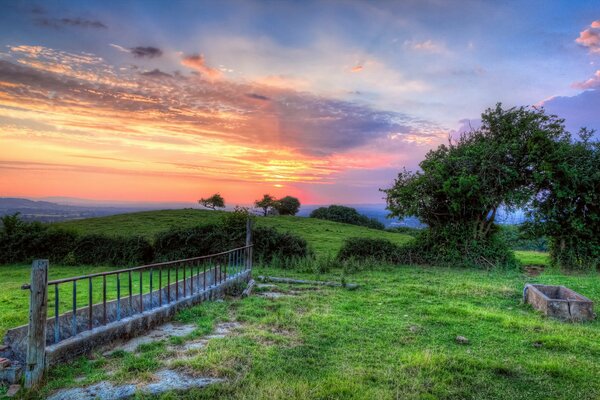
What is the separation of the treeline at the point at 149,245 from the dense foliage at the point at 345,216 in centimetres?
3018

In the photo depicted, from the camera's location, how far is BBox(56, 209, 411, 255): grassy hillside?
2704 cm

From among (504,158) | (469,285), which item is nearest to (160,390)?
(469,285)

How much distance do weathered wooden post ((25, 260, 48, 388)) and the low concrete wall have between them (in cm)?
21

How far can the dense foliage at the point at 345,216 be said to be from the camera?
49.5 m

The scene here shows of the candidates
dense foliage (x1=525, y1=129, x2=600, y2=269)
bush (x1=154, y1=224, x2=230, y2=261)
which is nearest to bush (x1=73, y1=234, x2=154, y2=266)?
bush (x1=154, y1=224, x2=230, y2=261)

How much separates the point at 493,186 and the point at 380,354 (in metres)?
15.7

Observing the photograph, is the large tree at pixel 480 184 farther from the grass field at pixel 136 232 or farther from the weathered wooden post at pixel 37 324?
the weathered wooden post at pixel 37 324

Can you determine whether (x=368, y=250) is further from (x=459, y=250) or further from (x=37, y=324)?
(x=37, y=324)

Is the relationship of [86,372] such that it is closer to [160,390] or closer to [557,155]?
[160,390]

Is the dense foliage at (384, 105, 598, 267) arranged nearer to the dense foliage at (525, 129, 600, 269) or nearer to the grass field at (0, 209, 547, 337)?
the dense foliage at (525, 129, 600, 269)

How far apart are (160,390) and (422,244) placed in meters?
17.4

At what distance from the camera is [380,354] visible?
6465mm

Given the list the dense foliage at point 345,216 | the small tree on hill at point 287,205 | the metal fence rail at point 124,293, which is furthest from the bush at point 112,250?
the small tree on hill at point 287,205

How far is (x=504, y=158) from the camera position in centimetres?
1941
